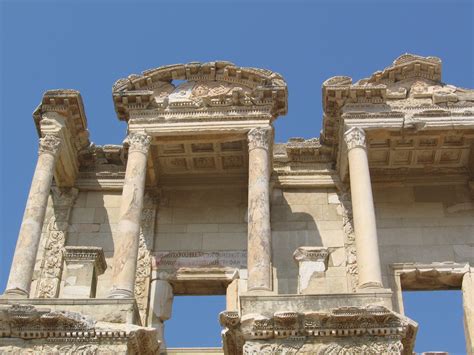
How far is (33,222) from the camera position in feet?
49.6

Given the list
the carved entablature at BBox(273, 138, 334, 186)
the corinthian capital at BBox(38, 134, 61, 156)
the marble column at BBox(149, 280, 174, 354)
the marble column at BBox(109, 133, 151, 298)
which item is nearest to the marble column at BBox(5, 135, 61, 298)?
the corinthian capital at BBox(38, 134, 61, 156)

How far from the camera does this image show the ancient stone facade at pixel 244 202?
14562mm

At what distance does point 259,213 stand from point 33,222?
4.64m

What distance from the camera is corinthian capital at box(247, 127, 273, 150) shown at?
1623cm

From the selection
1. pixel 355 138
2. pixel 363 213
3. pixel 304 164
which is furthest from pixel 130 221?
pixel 304 164

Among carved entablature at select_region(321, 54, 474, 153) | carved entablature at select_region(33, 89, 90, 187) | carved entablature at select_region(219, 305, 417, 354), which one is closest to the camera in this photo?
carved entablature at select_region(219, 305, 417, 354)

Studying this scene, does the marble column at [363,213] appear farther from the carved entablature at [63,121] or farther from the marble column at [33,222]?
the marble column at [33,222]

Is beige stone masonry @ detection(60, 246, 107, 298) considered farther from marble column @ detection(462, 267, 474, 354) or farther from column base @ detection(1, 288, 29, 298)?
marble column @ detection(462, 267, 474, 354)

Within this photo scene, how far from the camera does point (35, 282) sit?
16.8m

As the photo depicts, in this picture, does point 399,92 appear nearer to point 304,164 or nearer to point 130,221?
point 304,164

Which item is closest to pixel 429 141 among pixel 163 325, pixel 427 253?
pixel 427 253

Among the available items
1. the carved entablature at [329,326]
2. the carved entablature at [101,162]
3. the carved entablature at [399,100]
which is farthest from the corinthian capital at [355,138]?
the carved entablature at [101,162]

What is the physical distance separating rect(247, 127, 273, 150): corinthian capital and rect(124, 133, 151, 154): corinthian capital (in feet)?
7.49

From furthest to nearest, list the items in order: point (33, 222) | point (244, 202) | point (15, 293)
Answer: point (244, 202) < point (33, 222) < point (15, 293)
